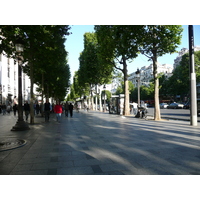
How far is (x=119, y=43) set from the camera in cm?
1691

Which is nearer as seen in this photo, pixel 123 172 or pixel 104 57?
pixel 123 172

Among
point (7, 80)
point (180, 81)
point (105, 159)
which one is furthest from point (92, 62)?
point (105, 159)

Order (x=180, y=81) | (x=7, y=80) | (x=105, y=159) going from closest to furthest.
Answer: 1. (x=105, y=159)
2. (x=7, y=80)
3. (x=180, y=81)

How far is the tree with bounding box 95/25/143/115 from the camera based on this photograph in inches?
584

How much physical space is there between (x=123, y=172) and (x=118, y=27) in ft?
45.6

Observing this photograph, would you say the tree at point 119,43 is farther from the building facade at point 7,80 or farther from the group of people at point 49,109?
the building facade at point 7,80

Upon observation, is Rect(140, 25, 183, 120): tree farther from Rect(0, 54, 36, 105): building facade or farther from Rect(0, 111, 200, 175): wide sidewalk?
Rect(0, 54, 36, 105): building facade

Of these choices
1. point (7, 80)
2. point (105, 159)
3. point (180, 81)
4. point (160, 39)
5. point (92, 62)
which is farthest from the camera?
point (180, 81)

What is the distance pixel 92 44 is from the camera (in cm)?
3584

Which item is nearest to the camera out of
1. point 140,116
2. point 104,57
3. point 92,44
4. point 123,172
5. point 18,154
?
point 123,172

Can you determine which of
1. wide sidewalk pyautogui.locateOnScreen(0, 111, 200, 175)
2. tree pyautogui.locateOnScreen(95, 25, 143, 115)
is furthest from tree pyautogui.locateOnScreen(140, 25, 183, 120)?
wide sidewalk pyautogui.locateOnScreen(0, 111, 200, 175)

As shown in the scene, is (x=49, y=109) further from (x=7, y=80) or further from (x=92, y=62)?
(x=7, y=80)
